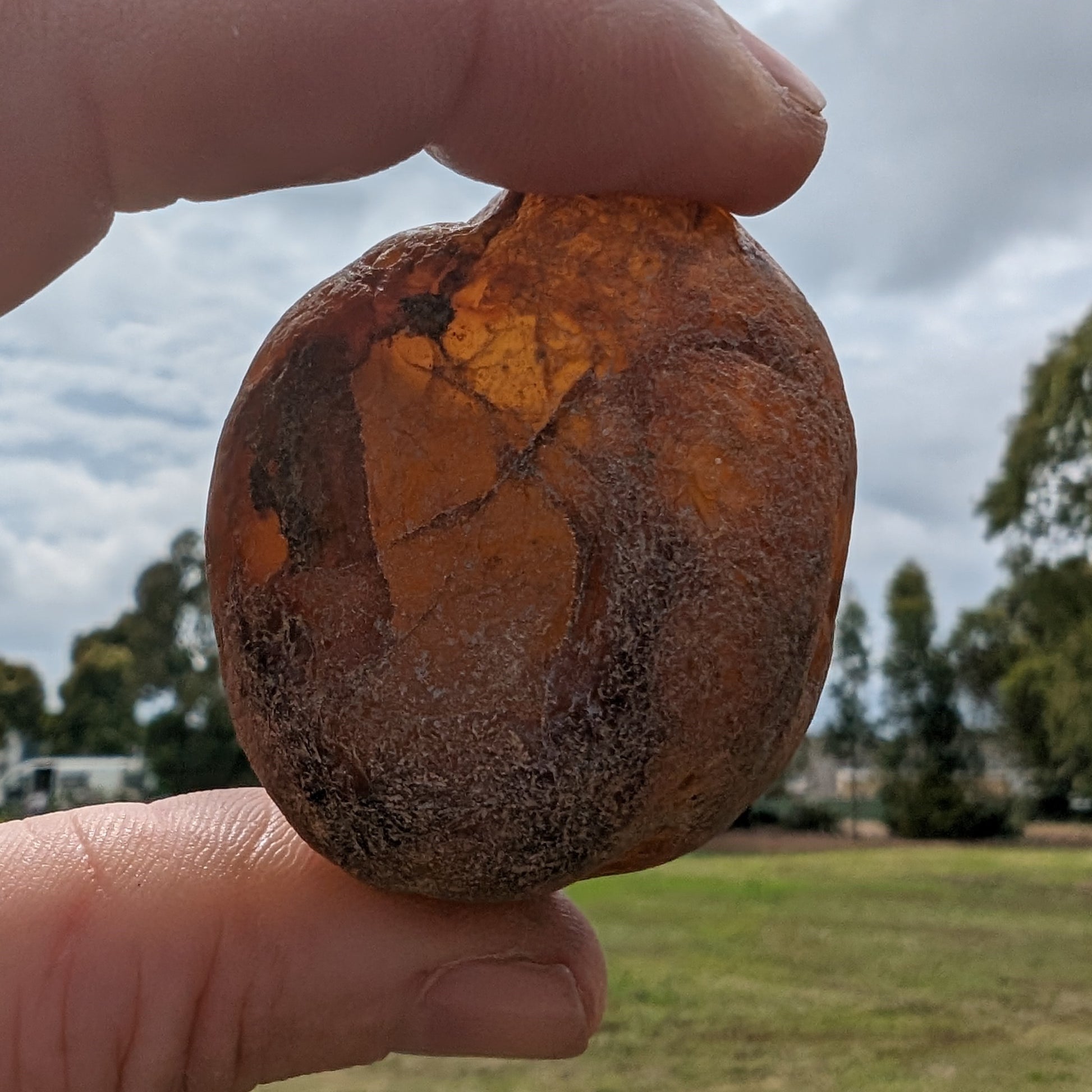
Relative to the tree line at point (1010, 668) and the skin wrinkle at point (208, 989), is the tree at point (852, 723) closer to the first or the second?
the tree line at point (1010, 668)

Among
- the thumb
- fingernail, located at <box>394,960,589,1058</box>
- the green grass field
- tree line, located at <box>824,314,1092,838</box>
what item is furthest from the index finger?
tree line, located at <box>824,314,1092,838</box>

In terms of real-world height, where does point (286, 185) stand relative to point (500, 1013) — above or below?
above

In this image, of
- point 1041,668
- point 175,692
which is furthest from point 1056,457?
point 175,692

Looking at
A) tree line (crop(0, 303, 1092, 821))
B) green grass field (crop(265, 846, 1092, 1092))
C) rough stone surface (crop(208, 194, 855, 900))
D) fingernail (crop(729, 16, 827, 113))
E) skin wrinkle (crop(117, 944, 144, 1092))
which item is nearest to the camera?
rough stone surface (crop(208, 194, 855, 900))

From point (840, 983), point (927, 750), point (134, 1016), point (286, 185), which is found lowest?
point (840, 983)

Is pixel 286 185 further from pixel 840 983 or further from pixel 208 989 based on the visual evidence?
pixel 840 983

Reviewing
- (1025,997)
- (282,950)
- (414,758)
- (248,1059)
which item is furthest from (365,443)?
(1025,997)

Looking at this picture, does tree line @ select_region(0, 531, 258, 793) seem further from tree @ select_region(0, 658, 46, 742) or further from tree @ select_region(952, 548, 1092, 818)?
tree @ select_region(952, 548, 1092, 818)
